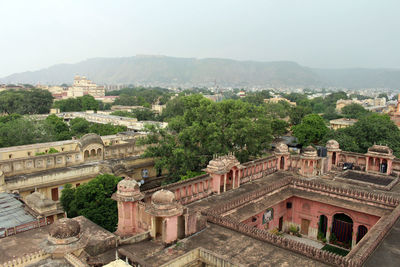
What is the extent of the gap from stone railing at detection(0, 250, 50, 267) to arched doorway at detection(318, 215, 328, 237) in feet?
67.6

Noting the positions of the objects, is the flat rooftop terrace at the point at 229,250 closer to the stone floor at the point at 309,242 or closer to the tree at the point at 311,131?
the stone floor at the point at 309,242

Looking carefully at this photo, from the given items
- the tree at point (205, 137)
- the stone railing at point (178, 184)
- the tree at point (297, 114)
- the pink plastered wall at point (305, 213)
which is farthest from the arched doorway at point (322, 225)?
the tree at point (297, 114)

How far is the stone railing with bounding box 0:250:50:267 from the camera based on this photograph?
1250cm

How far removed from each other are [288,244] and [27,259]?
38.5 feet

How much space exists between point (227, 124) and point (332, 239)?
576 inches

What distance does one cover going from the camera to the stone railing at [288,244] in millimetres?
14419

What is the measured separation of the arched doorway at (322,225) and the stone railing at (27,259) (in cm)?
2061

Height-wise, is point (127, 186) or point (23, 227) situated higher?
point (127, 186)

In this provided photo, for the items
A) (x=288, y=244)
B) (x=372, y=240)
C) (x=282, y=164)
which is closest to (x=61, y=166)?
(x=282, y=164)

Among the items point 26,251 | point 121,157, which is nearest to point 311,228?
point 26,251

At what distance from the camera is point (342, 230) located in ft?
82.6

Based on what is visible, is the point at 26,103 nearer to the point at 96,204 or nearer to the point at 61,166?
the point at 61,166

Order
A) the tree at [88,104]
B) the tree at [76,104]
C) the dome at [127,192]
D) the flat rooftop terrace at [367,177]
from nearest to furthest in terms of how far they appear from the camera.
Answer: the dome at [127,192] < the flat rooftop terrace at [367,177] < the tree at [76,104] < the tree at [88,104]

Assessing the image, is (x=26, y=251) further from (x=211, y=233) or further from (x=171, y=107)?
(x=171, y=107)
